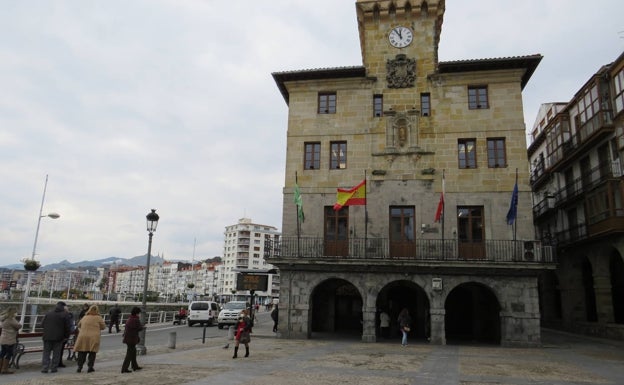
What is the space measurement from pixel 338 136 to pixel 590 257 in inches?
638

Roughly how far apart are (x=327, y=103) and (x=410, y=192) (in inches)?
271

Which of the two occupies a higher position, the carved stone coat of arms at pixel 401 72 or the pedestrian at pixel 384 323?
the carved stone coat of arms at pixel 401 72

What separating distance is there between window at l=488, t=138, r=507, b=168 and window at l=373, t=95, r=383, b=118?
589 cm

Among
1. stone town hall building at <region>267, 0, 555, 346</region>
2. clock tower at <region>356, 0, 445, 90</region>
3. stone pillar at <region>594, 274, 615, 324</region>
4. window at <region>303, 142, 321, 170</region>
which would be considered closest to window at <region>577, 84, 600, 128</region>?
stone town hall building at <region>267, 0, 555, 346</region>

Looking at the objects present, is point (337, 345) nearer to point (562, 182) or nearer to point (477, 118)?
point (477, 118)

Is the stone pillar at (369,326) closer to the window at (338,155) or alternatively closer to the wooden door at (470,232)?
the wooden door at (470,232)

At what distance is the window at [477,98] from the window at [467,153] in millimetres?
1893

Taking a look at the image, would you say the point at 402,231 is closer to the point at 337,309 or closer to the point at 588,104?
the point at 337,309

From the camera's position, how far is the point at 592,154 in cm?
2661

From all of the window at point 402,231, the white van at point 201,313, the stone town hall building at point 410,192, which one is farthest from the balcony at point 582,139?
the white van at point 201,313

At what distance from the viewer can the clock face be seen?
25172 mm

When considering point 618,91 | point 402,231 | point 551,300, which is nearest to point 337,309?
point 402,231

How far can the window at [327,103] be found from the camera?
82.6 ft

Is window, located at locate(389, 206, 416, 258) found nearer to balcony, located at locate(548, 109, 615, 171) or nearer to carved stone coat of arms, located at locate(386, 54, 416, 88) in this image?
carved stone coat of arms, located at locate(386, 54, 416, 88)
